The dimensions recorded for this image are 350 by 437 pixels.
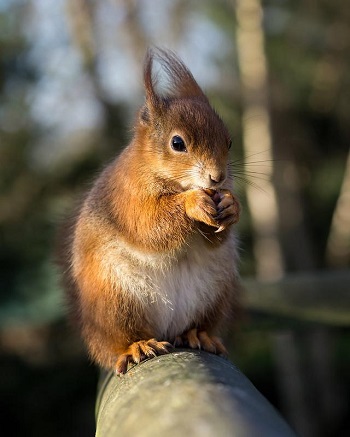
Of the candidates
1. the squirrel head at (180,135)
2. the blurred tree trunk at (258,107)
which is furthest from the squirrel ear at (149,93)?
the blurred tree trunk at (258,107)

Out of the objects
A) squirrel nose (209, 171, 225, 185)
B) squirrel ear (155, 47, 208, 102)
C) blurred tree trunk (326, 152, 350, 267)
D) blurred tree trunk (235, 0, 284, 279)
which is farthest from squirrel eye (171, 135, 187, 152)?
blurred tree trunk (326, 152, 350, 267)

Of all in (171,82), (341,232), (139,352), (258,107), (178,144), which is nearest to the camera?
(139,352)

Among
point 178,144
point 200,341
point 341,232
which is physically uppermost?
point 178,144

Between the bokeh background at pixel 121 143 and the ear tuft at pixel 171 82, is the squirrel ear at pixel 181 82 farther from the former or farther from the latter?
the bokeh background at pixel 121 143

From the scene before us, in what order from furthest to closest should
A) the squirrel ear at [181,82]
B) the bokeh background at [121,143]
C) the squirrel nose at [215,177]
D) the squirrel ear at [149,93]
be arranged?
the bokeh background at [121,143]
the squirrel ear at [181,82]
the squirrel ear at [149,93]
the squirrel nose at [215,177]

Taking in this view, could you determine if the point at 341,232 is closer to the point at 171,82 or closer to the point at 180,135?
the point at 171,82

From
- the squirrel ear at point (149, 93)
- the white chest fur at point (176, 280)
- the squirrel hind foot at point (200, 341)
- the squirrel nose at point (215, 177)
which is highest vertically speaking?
the squirrel ear at point (149, 93)

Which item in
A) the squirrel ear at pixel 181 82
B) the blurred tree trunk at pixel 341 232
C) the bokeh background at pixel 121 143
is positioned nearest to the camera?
the squirrel ear at pixel 181 82

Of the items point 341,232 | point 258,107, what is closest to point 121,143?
point 258,107

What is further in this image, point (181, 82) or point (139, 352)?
point (181, 82)
